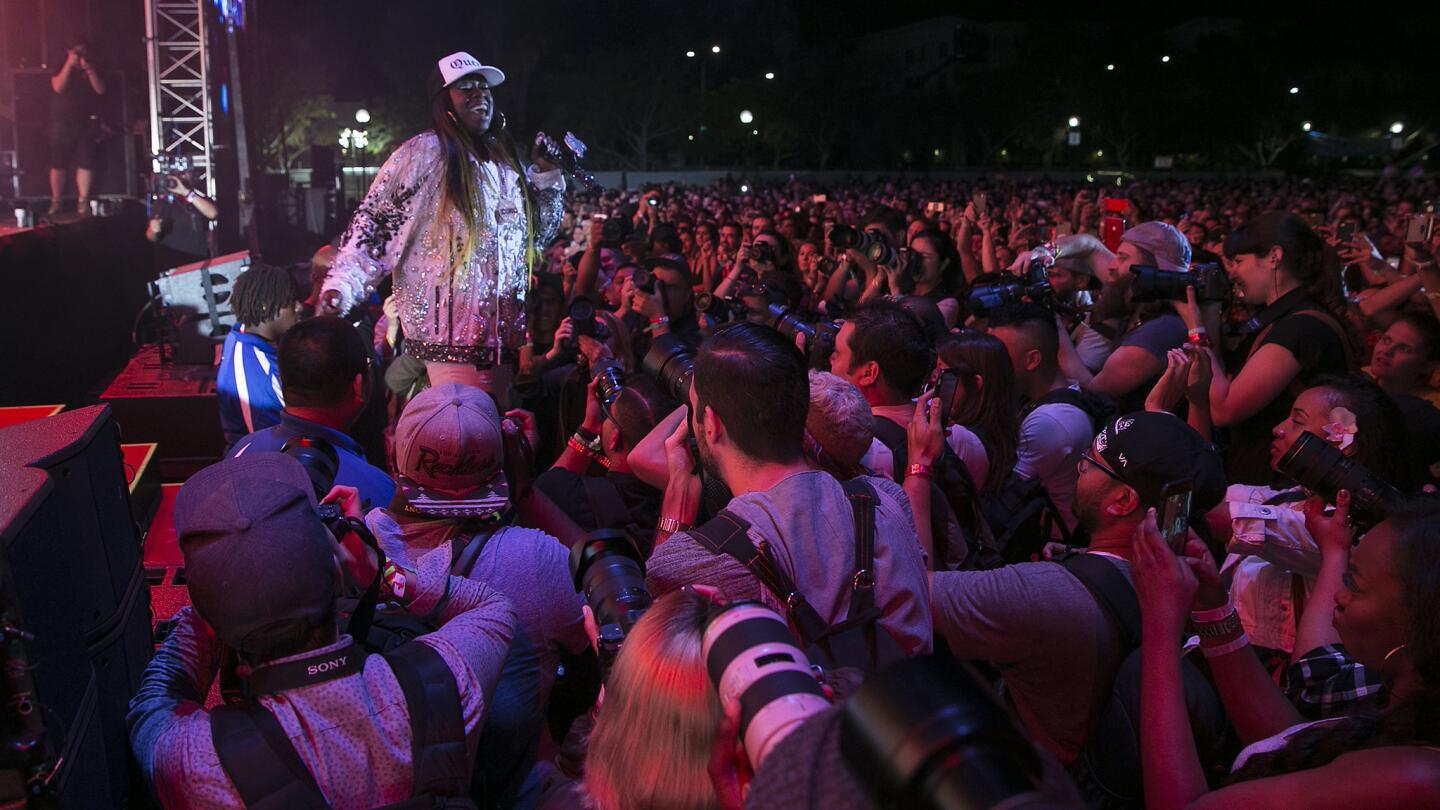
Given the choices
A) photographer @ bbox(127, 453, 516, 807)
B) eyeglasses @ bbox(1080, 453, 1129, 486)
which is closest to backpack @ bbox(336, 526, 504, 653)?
photographer @ bbox(127, 453, 516, 807)

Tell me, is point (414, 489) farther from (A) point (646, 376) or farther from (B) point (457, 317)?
(B) point (457, 317)

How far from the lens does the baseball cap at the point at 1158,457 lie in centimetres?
235

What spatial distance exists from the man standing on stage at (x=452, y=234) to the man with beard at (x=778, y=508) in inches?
98.3

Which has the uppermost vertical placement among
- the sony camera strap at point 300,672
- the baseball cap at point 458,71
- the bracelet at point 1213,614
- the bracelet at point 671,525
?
the baseball cap at point 458,71

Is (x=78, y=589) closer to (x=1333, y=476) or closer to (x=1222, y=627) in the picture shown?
(x=1222, y=627)

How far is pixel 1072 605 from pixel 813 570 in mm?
731

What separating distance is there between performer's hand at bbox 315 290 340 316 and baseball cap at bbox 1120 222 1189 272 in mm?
3451

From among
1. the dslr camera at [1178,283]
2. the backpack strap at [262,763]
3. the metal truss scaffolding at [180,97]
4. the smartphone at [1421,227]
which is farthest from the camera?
the metal truss scaffolding at [180,97]

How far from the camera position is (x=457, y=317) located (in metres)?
4.38

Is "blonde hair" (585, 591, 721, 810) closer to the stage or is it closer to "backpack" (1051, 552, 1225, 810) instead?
"backpack" (1051, 552, 1225, 810)

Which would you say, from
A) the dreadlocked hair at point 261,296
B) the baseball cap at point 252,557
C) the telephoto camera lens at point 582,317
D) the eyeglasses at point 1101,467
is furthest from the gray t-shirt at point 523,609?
the dreadlocked hair at point 261,296

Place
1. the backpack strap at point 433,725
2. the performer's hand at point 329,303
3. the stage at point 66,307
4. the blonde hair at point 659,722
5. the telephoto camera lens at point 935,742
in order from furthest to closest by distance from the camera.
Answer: the stage at point 66,307, the performer's hand at point 329,303, the backpack strap at point 433,725, the blonde hair at point 659,722, the telephoto camera lens at point 935,742

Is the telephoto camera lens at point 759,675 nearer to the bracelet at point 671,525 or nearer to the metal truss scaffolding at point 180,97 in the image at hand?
the bracelet at point 671,525

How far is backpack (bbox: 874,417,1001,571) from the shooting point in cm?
272
